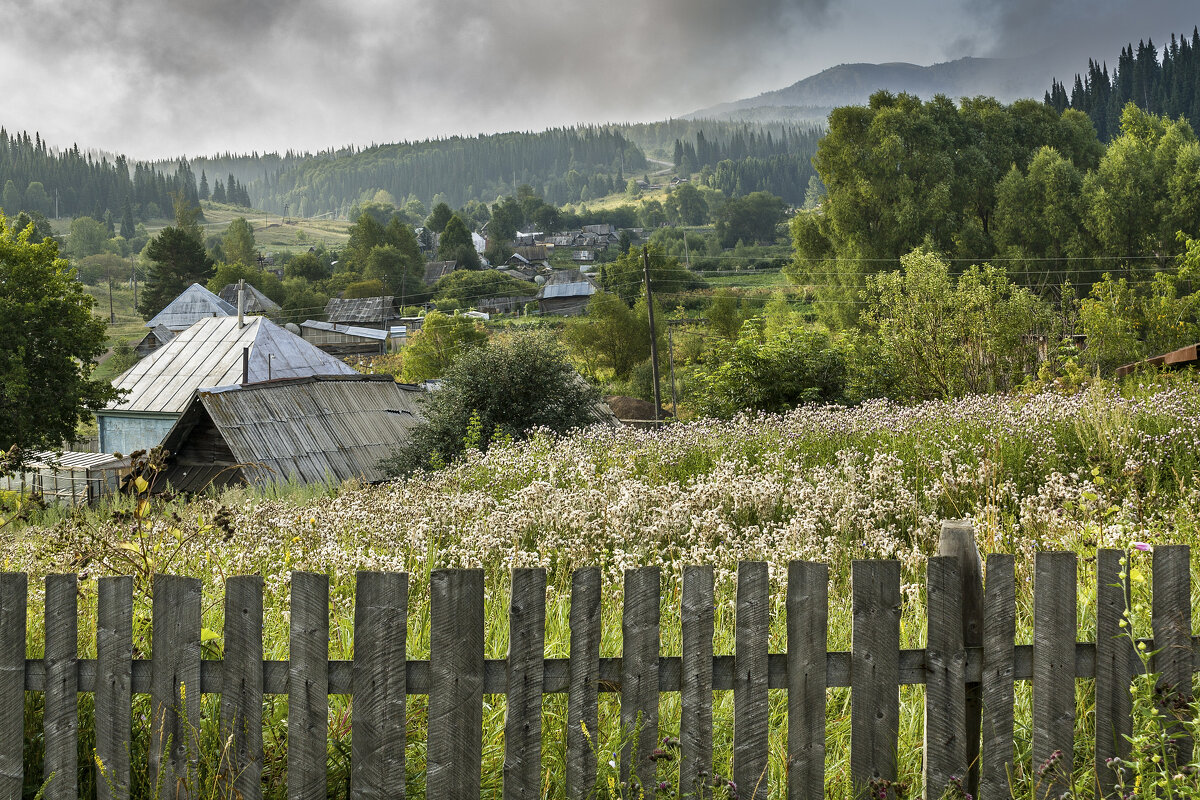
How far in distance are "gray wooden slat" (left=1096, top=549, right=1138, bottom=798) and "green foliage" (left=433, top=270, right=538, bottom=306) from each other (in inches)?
3308

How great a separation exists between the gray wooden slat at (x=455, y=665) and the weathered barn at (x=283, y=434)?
1541cm

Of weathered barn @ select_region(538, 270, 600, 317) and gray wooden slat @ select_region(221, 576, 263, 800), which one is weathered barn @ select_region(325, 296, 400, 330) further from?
gray wooden slat @ select_region(221, 576, 263, 800)

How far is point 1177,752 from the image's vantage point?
289 cm

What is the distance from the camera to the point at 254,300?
78812 mm

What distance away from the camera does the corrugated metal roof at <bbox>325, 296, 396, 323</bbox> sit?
7812 centimetres

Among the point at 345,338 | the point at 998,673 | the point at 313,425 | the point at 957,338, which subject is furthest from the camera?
the point at 345,338

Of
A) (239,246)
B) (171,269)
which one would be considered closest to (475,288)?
(171,269)

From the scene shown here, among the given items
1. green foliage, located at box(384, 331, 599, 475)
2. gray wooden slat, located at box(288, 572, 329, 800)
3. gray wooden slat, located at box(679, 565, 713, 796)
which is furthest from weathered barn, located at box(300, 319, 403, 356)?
gray wooden slat, located at box(679, 565, 713, 796)

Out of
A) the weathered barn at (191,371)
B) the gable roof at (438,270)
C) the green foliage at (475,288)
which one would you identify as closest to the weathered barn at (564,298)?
→ the green foliage at (475,288)

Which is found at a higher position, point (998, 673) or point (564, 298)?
point (564, 298)

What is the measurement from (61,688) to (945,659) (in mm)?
2745

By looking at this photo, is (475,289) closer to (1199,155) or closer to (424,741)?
(1199,155)

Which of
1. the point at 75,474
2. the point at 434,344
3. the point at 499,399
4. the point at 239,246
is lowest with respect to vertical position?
the point at 75,474

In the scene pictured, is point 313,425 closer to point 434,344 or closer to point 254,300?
point 434,344
